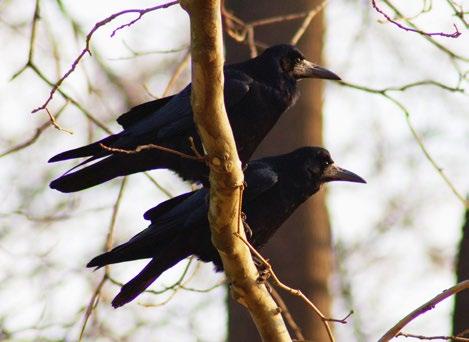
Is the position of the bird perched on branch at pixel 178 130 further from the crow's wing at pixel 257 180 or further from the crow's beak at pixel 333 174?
the crow's beak at pixel 333 174

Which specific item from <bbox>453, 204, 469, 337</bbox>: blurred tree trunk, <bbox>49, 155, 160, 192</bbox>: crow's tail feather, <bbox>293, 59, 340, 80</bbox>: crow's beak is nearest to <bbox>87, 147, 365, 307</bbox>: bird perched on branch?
<bbox>49, 155, 160, 192</bbox>: crow's tail feather

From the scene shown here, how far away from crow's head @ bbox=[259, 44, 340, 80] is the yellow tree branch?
188 centimetres

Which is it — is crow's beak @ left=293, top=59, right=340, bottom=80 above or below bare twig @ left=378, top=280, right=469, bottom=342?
above

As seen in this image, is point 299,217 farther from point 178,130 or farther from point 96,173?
point 96,173

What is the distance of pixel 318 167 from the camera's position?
258 inches

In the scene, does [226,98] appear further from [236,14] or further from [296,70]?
[236,14]

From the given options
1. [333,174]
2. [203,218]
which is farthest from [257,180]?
[333,174]

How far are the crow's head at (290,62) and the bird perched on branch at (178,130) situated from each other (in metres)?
0.08

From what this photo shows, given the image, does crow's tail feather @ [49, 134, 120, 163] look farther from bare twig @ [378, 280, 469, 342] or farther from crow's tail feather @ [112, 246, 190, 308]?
bare twig @ [378, 280, 469, 342]

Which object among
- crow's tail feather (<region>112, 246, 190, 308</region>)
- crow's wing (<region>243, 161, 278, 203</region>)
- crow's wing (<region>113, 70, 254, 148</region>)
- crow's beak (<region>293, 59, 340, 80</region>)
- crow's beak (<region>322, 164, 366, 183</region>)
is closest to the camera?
crow's tail feather (<region>112, 246, 190, 308</region>)

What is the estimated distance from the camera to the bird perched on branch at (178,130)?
5.66 meters

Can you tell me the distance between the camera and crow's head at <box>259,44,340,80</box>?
624 cm

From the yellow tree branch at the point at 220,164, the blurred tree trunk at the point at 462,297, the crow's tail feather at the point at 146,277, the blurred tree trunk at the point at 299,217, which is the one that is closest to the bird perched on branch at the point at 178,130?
the crow's tail feather at the point at 146,277

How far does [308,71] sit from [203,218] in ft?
4.24
